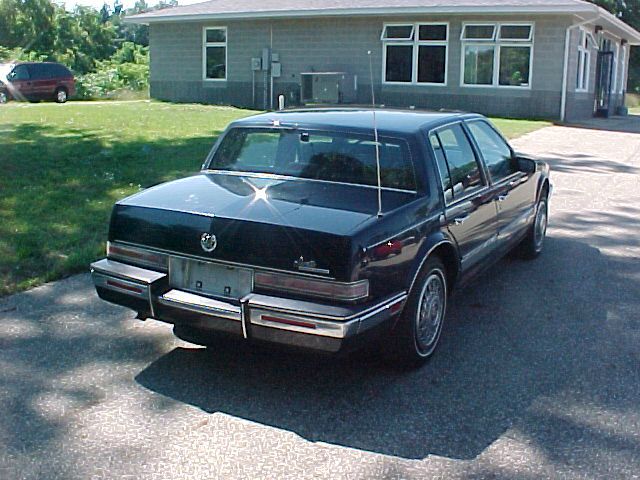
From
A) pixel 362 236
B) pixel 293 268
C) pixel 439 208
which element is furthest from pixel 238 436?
pixel 439 208

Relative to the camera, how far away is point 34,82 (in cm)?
2991

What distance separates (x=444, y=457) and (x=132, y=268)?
2078 mm

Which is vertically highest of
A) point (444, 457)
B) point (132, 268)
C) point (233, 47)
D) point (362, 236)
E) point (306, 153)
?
point (233, 47)

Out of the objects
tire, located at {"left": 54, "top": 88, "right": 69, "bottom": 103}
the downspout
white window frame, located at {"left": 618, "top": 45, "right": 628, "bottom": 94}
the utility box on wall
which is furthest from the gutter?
white window frame, located at {"left": 618, "top": 45, "right": 628, "bottom": 94}

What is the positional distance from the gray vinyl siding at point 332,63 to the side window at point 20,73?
4894 millimetres

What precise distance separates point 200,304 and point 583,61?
25346 mm

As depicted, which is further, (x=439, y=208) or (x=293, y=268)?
(x=439, y=208)

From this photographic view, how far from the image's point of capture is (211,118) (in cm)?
2089

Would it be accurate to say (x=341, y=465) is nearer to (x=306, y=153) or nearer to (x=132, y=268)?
(x=132, y=268)

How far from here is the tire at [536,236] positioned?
7.22 meters

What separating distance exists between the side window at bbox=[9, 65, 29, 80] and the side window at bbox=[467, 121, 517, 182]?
26.8 meters

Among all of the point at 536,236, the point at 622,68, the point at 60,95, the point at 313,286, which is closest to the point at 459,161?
the point at 313,286

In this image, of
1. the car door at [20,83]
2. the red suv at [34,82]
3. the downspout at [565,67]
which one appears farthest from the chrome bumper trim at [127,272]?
the car door at [20,83]

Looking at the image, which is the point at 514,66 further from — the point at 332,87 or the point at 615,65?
the point at 615,65
